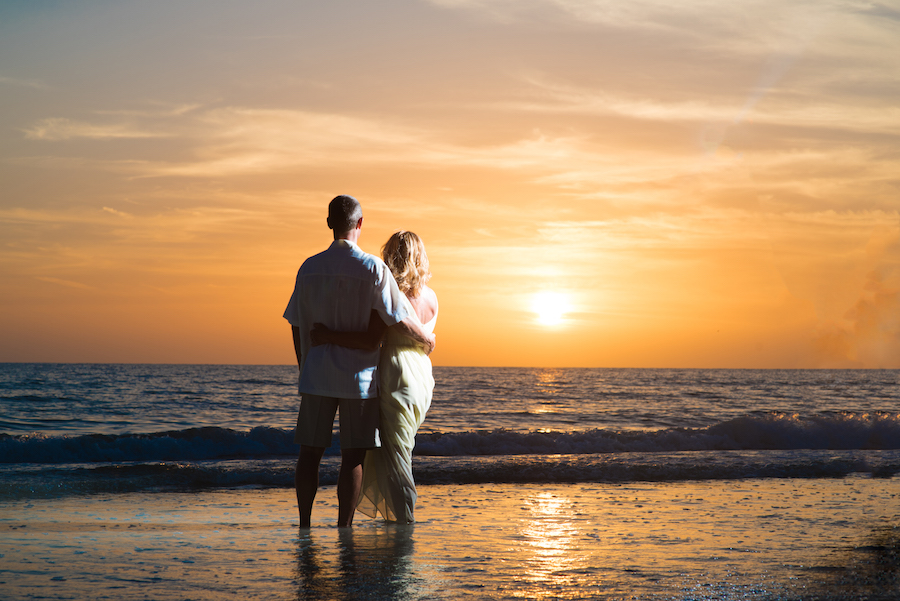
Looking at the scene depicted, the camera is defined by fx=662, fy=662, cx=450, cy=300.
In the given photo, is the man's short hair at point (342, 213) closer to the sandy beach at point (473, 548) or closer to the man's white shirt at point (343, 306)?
the man's white shirt at point (343, 306)

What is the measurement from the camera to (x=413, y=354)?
13.2 ft

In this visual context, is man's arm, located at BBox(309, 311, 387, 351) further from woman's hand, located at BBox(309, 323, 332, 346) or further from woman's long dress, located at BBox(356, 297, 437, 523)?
woman's long dress, located at BBox(356, 297, 437, 523)

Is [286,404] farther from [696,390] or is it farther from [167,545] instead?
[696,390]

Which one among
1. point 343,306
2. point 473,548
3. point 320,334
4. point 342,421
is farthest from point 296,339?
point 473,548

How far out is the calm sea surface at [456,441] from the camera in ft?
23.9

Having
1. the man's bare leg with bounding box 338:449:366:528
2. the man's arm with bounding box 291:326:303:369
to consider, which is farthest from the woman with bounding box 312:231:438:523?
the man's arm with bounding box 291:326:303:369

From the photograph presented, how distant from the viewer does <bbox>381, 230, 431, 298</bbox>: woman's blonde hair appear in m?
3.95

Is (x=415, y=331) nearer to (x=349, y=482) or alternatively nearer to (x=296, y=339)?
(x=296, y=339)

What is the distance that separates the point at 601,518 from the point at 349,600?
2692mm

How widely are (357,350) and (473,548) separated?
49.0 inches

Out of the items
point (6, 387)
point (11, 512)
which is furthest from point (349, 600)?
point (6, 387)

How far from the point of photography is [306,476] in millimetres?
3789

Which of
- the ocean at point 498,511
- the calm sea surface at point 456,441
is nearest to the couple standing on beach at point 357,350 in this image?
the ocean at point 498,511

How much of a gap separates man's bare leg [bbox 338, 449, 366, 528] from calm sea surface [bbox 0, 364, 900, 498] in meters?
3.21
